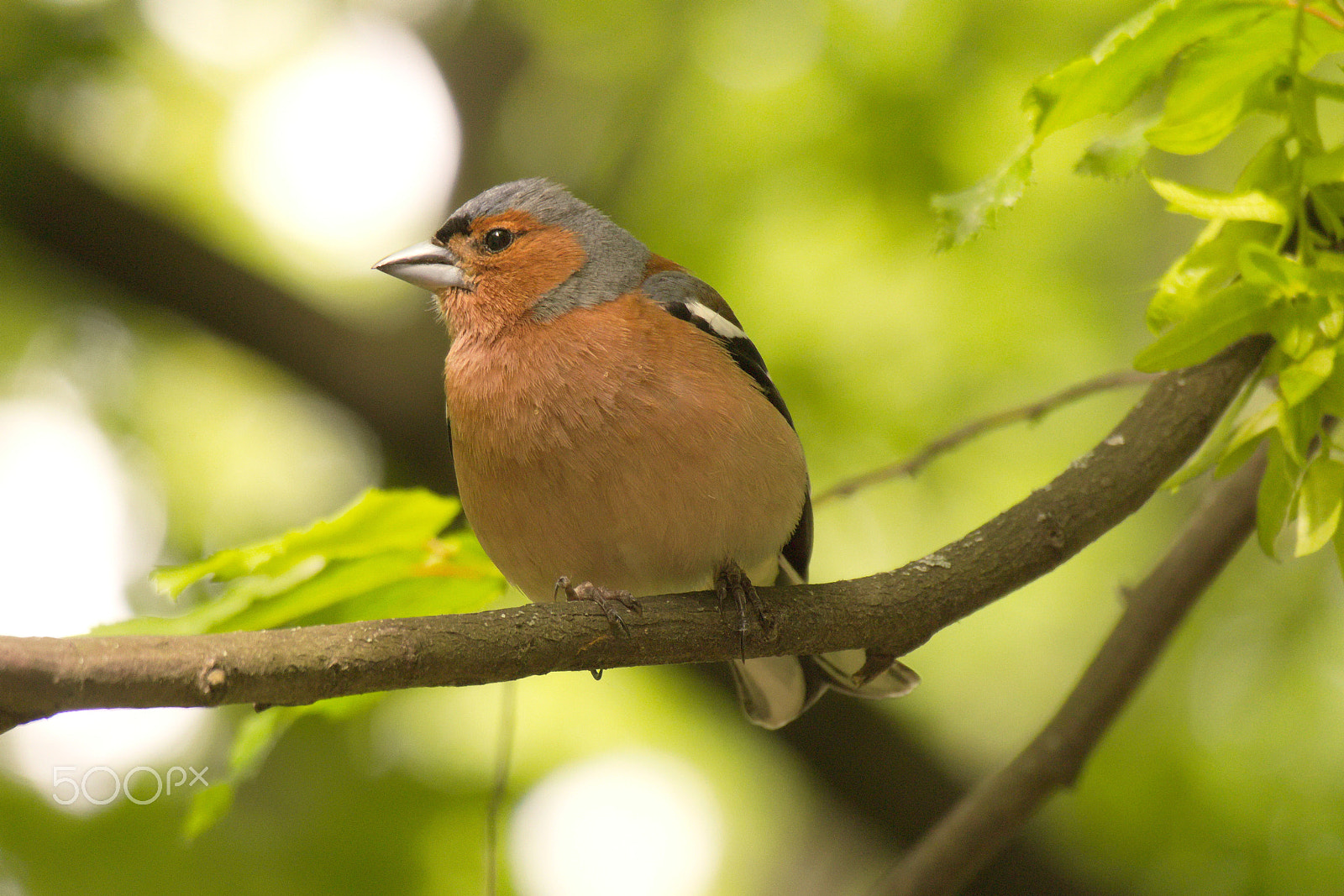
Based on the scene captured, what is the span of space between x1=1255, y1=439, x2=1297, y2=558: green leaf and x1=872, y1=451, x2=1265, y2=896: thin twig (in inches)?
55.9

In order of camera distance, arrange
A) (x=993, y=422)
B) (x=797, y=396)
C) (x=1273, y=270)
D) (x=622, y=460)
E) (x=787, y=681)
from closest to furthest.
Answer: (x=1273, y=270) < (x=622, y=460) < (x=993, y=422) < (x=787, y=681) < (x=797, y=396)

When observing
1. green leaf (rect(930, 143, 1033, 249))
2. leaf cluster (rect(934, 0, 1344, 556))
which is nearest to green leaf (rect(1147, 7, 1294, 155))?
leaf cluster (rect(934, 0, 1344, 556))

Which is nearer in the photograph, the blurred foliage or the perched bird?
the perched bird

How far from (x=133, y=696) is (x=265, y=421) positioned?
6.76 meters

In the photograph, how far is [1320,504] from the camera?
2.43 meters

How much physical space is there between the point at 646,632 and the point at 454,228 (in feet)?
8.14

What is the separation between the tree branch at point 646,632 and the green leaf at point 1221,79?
0.72 meters

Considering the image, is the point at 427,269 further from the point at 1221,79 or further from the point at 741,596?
the point at 1221,79

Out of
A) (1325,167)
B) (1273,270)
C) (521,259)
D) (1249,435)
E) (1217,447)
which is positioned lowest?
(521,259)

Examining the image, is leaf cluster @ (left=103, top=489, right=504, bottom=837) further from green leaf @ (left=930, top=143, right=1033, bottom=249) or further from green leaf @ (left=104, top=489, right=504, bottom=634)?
green leaf @ (left=930, top=143, right=1033, bottom=249)

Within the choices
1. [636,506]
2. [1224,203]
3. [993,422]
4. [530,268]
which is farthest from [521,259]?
[1224,203]

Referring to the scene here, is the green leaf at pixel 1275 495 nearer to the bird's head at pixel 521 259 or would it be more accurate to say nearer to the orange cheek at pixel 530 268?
the bird's head at pixel 521 259

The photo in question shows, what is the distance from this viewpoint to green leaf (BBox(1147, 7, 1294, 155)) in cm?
262

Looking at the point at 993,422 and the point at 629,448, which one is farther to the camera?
the point at 993,422
